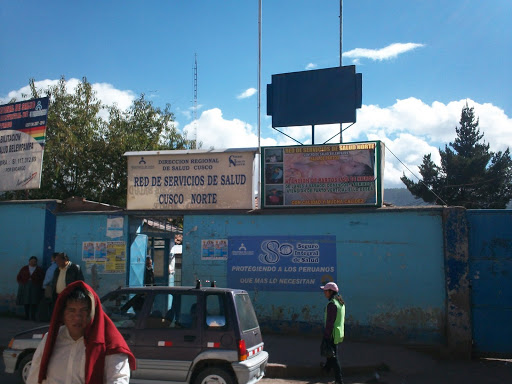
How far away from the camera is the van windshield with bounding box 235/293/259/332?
6.37 metres

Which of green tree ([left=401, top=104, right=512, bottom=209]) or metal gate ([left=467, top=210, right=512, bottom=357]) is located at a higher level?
green tree ([left=401, top=104, right=512, bottom=209])

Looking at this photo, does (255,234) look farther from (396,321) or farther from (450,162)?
(450,162)

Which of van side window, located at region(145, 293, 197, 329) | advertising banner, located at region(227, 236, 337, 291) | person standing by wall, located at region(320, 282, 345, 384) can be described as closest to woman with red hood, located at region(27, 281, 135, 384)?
van side window, located at region(145, 293, 197, 329)

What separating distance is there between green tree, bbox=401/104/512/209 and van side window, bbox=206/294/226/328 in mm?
29106

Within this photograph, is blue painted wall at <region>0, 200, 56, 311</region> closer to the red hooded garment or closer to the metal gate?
the metal gate

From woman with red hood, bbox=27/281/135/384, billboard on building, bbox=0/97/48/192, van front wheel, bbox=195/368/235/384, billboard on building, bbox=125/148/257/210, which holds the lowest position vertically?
van front wheel, bbox=195/368/235/384

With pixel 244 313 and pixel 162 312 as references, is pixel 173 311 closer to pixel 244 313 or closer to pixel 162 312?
pixel 162 312

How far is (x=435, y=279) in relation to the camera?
33.9 ft

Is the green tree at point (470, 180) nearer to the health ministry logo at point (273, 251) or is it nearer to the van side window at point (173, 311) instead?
the health ministry logo at point (273, 251)

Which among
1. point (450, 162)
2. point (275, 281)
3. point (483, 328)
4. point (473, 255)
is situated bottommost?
point (483, 328)

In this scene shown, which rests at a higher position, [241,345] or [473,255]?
[473,255]

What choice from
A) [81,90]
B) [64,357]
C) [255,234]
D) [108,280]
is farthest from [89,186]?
[64,357]

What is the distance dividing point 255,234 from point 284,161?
194 cm

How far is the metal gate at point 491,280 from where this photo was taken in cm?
967
